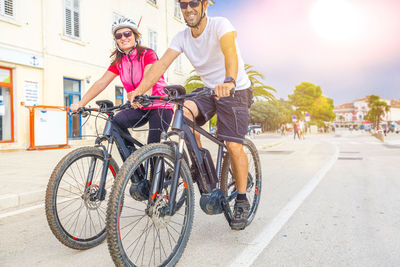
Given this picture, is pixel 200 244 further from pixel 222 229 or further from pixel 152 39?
pixel 152 39

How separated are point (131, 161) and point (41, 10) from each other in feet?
43.2

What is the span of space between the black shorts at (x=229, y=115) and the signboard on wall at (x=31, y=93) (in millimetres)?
11025

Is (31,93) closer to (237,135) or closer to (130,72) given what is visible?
(130,72)

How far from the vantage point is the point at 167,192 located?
250 cm

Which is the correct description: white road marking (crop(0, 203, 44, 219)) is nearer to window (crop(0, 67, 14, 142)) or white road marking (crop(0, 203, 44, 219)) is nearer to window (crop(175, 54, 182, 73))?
window (crop(0, 67, 14, 142))

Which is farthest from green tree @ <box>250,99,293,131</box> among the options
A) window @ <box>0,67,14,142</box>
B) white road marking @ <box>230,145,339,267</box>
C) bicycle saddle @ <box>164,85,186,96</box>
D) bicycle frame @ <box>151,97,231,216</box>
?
bicycle saddle @ <box>164,85,186,96</box>

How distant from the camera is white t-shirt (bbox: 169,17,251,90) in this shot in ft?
9.55

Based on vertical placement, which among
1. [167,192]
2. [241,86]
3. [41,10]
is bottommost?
[167,192]

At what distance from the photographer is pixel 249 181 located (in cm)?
370

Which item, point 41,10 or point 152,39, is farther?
point 152,39

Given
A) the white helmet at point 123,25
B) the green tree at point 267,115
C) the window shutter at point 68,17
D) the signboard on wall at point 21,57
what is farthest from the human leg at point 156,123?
the green tree at point 267,115

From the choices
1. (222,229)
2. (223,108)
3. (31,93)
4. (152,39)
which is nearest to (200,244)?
(222,229)

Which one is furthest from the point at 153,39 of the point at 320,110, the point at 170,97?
the point at 320,110

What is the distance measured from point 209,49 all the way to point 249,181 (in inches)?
56.5
